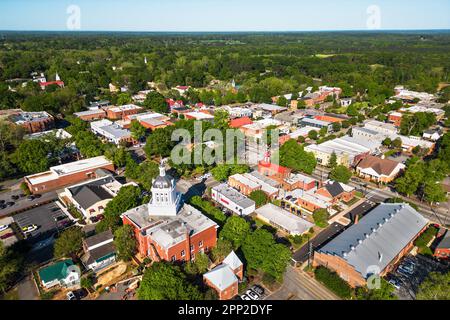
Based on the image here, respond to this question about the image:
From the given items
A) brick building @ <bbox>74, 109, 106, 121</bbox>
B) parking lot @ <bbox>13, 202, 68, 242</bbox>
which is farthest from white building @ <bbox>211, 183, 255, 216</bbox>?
brick building @ <bbox>74, 109, 106, 121</bbox>

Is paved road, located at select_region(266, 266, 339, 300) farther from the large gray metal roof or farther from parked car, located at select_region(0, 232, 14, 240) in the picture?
parked car, located at select_region(0, 232, 14, 240)

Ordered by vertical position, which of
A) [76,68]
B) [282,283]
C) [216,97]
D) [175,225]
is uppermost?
[76,68]

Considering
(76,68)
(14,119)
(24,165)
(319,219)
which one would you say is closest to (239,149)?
(319,219)

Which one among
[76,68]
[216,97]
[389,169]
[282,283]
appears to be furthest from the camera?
[76,68]

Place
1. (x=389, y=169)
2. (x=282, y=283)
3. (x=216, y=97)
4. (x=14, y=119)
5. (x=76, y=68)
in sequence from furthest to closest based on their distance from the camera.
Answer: (x=76, y=68)
(x=216, y=97)
(x=14, y=119)
(x=389, y=169)
(x=282, y=283)

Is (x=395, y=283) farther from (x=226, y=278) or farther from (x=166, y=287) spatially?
(x=166, y=287)

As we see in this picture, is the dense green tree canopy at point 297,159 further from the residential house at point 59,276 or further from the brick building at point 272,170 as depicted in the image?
the residential house at point 59,276

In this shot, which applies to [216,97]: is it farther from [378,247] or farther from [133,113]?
[378,247]
